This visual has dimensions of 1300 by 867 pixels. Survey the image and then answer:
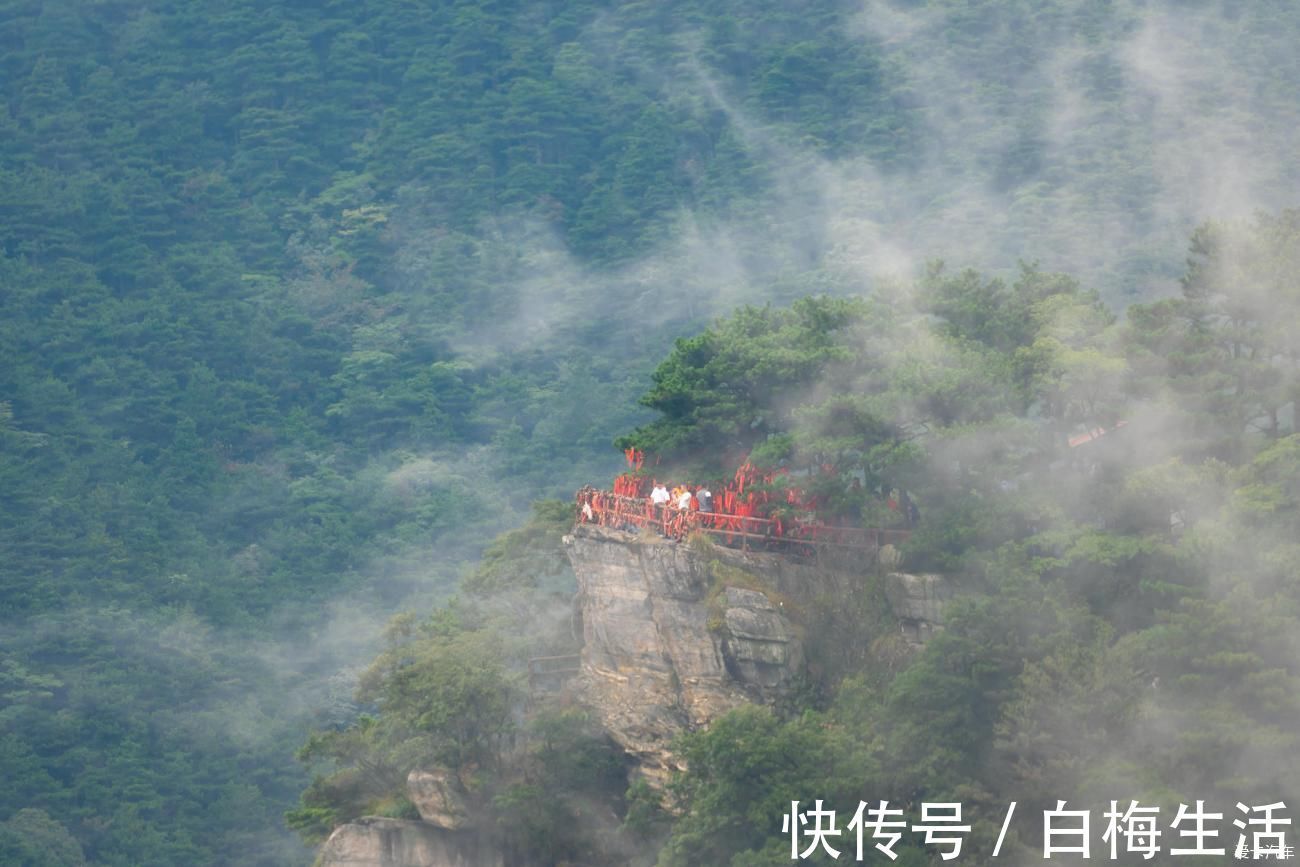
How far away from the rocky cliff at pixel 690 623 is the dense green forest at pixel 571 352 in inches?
36.1

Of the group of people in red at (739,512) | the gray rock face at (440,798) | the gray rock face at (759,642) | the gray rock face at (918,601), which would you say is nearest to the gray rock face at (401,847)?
the gray rock face at (440,798)

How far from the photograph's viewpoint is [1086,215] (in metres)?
81.4

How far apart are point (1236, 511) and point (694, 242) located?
49.1 m

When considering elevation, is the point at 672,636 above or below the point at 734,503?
below

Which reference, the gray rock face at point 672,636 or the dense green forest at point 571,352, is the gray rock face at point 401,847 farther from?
the gray rock face at point 672,636

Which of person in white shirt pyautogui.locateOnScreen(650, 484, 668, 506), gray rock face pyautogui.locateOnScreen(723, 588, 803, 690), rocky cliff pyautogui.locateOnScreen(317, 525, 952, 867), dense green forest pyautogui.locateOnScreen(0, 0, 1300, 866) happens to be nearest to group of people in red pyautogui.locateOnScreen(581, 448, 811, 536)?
person in white shirt pyautogui.locateOnScreen(650, 484, 668, 506)

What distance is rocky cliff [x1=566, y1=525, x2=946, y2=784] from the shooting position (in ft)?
140

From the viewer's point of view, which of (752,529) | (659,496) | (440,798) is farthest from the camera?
(440,798)

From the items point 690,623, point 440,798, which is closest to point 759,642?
point 690,623

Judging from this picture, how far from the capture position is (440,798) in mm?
44719

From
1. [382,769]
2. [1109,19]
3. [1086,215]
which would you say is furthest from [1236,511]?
[1109,19]

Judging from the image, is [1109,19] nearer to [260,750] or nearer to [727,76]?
[727,76]

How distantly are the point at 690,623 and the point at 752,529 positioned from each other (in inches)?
78.9

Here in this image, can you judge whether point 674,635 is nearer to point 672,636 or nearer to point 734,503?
point 672,636
